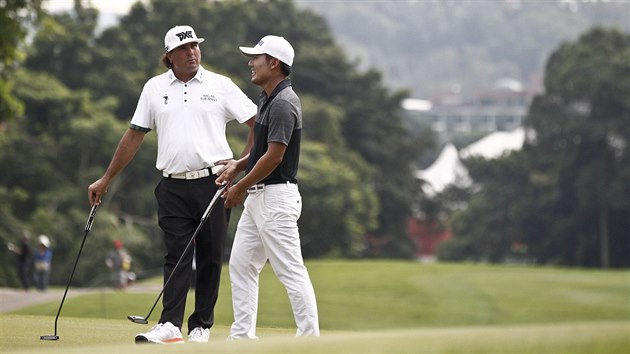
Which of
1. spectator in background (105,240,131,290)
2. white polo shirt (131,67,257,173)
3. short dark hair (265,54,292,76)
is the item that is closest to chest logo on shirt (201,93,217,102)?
white polo shirt (131,67,257,173)

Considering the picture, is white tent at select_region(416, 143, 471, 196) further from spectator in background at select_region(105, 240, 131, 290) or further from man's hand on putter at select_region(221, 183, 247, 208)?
man's hand on putter at select_region(221, 183, 247, 208)

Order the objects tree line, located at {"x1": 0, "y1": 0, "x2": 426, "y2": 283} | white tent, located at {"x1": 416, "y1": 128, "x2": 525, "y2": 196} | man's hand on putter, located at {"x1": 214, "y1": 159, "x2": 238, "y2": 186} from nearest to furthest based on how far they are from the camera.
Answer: man's hand on putter, located at {"x1": 214, "y1": 159, "x2": 238, "y2": 186} → tree line, located at {"x1": 0, "y1": 0, "x2": 426, "y2": 283} → white tent, located at {"x1": 416, "y1": 128, "x2": 525, "y2": 196}

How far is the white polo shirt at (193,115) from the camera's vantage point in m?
9.45

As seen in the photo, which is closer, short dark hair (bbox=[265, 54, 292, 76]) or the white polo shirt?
short dark hair (bbox=[265, 54, 292, 76])

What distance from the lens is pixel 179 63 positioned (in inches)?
376

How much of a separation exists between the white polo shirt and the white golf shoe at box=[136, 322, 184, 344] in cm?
99

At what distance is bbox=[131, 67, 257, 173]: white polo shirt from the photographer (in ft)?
31.0

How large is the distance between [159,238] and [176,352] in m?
52.4

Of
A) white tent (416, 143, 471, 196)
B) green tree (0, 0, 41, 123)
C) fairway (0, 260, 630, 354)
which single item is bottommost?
fairway (0, 260, 630, 354)

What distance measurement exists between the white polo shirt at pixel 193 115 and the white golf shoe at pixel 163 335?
989mm

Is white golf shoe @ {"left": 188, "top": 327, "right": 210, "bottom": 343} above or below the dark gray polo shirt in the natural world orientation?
below

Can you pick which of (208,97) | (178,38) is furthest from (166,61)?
(208,97)

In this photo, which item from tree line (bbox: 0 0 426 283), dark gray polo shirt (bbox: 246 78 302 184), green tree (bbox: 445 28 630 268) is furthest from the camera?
green tree (bbox: 445 28 630 268)

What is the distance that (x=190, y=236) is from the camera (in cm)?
964
